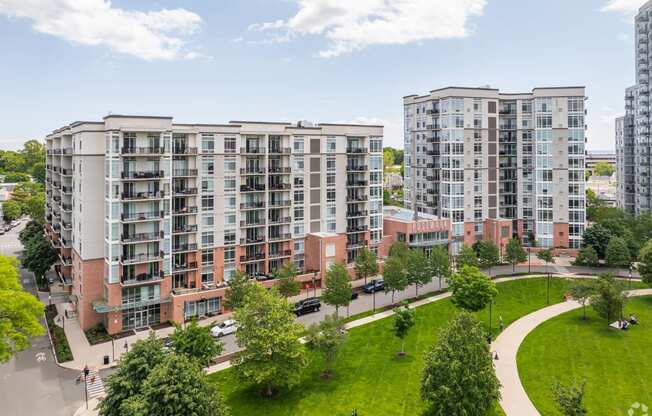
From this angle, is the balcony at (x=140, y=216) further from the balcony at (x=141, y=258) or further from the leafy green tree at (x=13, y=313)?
the leafy green tree at (x=13, y=313)

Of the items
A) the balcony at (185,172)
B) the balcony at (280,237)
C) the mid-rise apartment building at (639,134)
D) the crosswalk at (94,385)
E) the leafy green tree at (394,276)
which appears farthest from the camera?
the mid-rise apartment building at (639,134)

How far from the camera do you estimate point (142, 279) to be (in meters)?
50.2

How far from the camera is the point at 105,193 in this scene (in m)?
50.9

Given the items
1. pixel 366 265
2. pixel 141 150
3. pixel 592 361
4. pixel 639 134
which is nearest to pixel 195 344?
pixel 141 150

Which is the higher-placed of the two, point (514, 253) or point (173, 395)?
point (514, 253)

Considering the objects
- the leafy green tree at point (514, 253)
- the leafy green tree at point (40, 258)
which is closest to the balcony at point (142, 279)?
the leafy green tree at point (40, 258)

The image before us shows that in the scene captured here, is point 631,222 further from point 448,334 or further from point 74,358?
point 74,358

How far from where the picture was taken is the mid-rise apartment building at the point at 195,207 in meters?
49.7

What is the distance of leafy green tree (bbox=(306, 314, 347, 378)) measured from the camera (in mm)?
37625

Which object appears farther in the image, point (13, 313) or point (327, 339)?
point (327, 339)

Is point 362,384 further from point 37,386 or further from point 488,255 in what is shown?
point 488,255

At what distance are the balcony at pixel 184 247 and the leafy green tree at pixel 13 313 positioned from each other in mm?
18965

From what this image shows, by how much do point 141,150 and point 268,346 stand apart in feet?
88.8

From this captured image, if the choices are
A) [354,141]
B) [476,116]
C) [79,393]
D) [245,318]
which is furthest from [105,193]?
[476,116]
